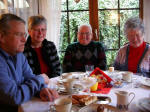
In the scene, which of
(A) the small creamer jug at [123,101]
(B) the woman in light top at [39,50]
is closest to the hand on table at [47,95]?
(A) the small creamer jug at [123,101]

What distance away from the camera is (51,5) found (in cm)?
288

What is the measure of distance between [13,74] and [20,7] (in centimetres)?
189

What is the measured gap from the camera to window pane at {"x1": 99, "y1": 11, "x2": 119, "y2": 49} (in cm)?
305

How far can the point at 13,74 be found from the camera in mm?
1262

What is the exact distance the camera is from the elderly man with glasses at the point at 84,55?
2.40 meters

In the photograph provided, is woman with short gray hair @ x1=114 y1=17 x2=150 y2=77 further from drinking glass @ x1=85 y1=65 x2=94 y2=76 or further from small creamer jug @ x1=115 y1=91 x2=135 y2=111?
small creamer jug @ x1=115 y1=91 x2=135 y2=111

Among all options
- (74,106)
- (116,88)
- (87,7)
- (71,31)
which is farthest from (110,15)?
(74,106)

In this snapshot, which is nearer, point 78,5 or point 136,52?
point 136,52

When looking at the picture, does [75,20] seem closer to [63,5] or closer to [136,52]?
[63,5]

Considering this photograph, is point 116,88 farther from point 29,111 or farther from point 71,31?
point 71,31

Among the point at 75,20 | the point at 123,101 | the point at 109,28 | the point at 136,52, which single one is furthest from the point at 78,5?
the point at 123,101

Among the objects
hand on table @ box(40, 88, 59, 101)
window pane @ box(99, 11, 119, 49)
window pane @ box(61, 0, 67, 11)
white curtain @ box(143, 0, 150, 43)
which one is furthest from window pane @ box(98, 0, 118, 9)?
hand on table @ box(40, 88, 59, 101)

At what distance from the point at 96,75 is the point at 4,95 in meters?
0.88

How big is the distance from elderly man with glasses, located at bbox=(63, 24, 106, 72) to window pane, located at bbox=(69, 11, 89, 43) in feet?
2.27
